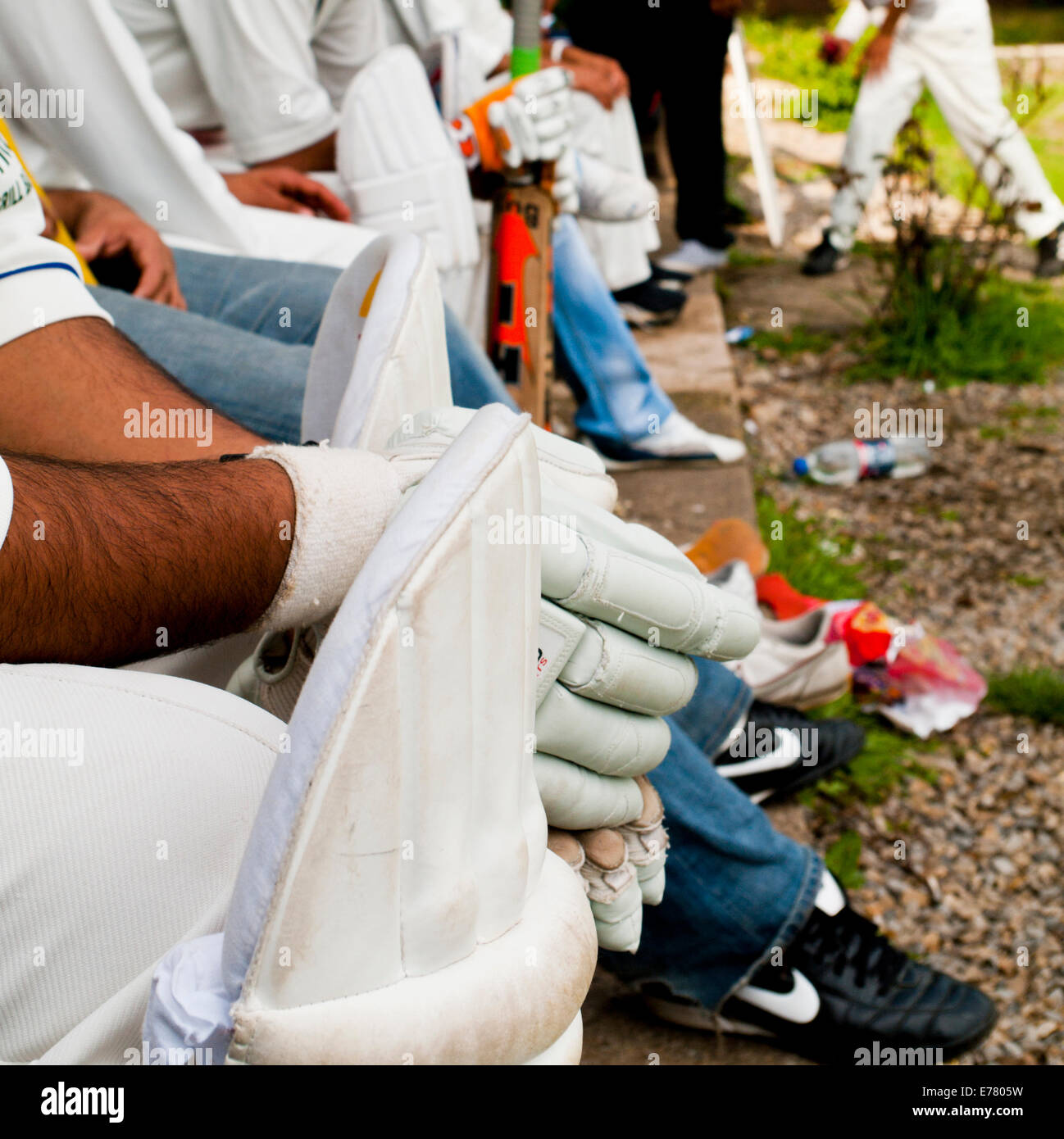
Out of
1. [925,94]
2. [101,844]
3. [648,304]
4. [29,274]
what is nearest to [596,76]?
[648,304]

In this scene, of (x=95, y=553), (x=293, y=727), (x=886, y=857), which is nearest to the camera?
(x=293, y=727)

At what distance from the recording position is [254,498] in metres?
0.87

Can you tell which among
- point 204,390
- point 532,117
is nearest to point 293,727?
point 204,390

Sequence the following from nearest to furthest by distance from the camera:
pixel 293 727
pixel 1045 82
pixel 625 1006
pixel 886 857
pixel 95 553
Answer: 1. pixel 293 727
2. pixel 95 553
3. pixel 625 1006
4. pixel 886 857
5. pixel 1045 82

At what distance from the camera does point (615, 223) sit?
3848 millimetres

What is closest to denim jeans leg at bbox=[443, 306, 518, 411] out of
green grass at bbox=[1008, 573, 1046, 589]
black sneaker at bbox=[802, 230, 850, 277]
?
green grass at bbox=[1008, 573, 1046, 589]

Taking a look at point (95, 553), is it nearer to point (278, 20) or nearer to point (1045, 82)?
point (278, 20)

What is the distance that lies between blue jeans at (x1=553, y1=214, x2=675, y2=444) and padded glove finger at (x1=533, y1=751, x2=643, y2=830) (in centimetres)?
232

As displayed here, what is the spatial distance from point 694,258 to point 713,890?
406 cm

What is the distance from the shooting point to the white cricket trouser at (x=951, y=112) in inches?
188

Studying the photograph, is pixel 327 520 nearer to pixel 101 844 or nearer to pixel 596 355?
pixel 101 844

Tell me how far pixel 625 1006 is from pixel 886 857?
715mm

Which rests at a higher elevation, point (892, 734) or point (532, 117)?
point (532, 117)

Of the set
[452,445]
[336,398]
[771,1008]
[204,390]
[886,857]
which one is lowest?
[886,857]
